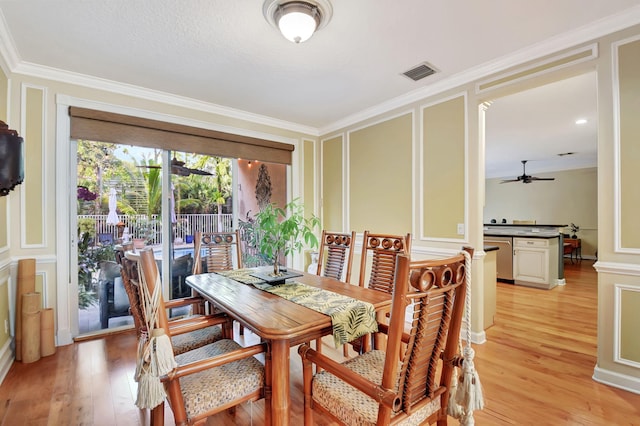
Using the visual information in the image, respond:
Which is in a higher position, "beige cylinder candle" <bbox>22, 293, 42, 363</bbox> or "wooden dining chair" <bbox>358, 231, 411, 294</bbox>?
"wooden dining chair" <bbox>358, 231, 411, 294</bbox>

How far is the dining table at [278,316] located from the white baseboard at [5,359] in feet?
5.08

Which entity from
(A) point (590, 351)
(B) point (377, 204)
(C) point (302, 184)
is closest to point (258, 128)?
(C) point (302, 184)

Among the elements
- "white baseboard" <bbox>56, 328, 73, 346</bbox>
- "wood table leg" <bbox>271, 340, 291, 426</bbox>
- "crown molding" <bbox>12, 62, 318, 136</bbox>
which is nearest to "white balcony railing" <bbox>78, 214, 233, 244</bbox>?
"white baseboard" <bbox>56, 328, 73, 346</bbox>

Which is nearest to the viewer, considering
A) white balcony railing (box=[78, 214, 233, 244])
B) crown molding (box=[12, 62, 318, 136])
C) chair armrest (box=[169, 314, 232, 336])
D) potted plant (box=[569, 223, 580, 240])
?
chair armrest (box=[169, 314, 232, 336])

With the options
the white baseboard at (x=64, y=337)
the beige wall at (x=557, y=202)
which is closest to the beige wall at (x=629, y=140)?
the white baseboard at (x=64, y=337)

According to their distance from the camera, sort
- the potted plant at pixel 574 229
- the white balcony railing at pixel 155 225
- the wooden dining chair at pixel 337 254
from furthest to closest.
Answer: the potted plant at pixel 574 229
the white balcony railing at pixel 155 225
the wooden dining chair at pixel 337 254

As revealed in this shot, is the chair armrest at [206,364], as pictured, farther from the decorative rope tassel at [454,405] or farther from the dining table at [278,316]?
the decorative rope tassel at [454,405]

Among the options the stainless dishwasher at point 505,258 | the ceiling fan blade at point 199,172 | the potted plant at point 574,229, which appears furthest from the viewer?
the potted plant at point 574,229

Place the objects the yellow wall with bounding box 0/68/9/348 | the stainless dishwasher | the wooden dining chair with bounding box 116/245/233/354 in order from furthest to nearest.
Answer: the stainless dishwasher, the yellow wall with bounding box 0/68/9/348, the wooden dining chair with bounding box 116/245/233/354

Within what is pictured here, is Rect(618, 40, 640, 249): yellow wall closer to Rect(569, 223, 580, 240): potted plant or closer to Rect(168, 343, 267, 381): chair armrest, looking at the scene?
Rect(168, 343, 267, 381): chair armrest

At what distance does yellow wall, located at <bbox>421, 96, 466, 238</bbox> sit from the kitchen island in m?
2.92

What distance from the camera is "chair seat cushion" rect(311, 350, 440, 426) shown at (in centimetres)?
115

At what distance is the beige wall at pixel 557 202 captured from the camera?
25.2 ft

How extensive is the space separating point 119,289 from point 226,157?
1.90m
